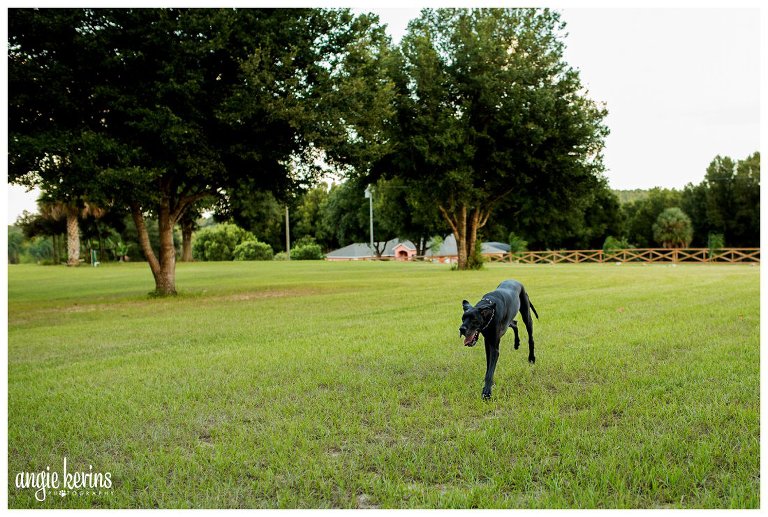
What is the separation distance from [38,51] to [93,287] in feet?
47.5

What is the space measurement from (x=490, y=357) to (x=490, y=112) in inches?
1250

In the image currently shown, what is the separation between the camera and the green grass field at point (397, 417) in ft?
13.7

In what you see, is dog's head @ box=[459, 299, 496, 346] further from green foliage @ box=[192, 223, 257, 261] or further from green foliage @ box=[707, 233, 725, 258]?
green foliage @ box=[192, 223, 257, 261]

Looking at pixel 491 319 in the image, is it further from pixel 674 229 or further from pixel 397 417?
pixel 674 229

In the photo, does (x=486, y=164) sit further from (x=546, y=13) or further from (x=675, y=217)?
(x=675, y=217)

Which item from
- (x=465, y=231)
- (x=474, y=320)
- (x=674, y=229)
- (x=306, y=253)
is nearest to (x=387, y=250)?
(x=306, y=253)

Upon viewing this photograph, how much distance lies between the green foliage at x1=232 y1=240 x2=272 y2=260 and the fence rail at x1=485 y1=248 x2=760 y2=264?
26467mm

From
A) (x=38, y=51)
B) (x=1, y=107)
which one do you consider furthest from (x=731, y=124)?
(x=38, y=51)

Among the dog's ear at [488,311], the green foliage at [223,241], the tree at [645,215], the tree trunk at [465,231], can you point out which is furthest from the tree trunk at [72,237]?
the tree at [645,215]

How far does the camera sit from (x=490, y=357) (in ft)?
19.7

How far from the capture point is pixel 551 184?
36500 mm

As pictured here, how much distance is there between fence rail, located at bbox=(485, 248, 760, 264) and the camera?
180 feet

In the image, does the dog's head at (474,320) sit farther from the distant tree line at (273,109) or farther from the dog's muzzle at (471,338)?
the distant tree line at (273,109)

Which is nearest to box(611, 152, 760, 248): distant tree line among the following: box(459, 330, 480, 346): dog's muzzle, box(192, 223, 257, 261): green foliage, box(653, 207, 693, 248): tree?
box(653, 207, 693, 248): tree
